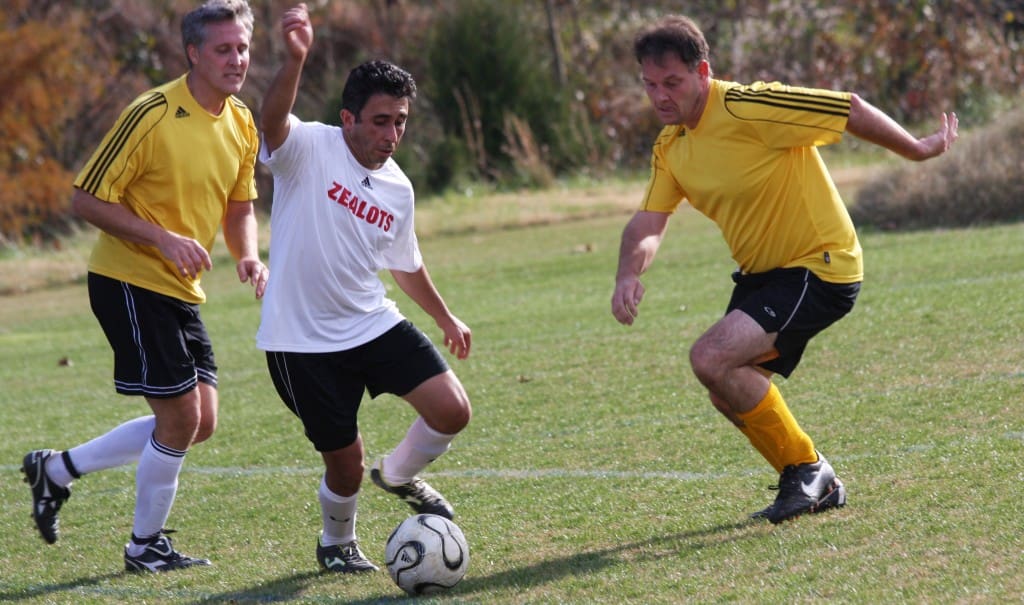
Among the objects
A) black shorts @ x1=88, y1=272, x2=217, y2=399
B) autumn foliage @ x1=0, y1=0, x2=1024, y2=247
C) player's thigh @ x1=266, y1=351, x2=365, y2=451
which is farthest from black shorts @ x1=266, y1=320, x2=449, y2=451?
autumn foliage @ x1=0, y1=0, x2=1024, y2=247

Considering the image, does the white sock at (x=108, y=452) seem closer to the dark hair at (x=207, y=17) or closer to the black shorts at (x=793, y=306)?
the dark hair at (x=207, y=17)

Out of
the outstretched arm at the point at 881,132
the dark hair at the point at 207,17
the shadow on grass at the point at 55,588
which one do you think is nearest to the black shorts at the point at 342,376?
the shadow on grass at the point at 55,588

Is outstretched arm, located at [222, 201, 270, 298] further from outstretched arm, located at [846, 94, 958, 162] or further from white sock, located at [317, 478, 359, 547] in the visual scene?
outstretched arm, located at [846, 94, 958, 162]

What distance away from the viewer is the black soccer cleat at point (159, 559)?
5.34m

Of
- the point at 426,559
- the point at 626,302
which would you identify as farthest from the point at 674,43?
the point at 426,559

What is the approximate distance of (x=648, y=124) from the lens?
26062mm

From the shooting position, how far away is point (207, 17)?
5.29 m

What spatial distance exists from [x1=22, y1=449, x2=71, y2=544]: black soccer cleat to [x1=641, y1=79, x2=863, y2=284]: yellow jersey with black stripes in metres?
2.90

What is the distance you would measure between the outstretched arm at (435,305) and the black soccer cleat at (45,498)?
172 cm

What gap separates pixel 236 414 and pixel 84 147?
20.0 m

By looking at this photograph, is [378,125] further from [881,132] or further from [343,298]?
[881,132]

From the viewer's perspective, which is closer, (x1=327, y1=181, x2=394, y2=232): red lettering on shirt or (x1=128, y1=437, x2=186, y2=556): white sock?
(x1=327, y1=181, x2=394, y2=232): red lettering on shirt

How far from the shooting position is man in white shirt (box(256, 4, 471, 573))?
495cm

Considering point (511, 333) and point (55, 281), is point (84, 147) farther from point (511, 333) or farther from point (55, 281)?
point (511, 333)
